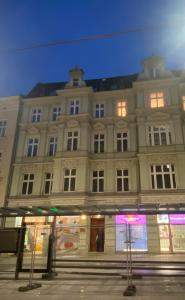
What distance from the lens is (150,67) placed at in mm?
25250

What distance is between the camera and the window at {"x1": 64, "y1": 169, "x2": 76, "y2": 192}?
22.6 meters

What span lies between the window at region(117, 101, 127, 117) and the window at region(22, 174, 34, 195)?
10911 mm

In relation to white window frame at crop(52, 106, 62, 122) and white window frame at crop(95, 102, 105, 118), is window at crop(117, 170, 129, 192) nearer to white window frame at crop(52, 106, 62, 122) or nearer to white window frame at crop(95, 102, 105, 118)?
white window frame at crop(95, 102, 105, 118)

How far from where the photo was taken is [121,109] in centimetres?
2519

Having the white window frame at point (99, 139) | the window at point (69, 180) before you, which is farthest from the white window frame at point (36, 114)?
the window at point (69, 180)

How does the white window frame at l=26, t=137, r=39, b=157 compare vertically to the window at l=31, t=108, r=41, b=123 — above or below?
below

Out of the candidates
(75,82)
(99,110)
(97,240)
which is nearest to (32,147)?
(99,110)

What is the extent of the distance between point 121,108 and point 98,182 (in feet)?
26.3

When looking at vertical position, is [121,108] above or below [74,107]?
below

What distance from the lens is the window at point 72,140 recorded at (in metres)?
24.1

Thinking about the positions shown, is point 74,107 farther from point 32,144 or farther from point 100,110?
point 32,144

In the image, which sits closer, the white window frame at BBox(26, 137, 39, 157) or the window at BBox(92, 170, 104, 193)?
the window at BBox(92, 170, 104, 193)

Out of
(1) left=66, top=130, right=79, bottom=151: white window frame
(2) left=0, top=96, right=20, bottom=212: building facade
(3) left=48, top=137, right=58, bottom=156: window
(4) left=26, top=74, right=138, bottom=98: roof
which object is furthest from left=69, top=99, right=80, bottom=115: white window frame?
(2) left=0, top=96, right=20, bottom=212: building facade

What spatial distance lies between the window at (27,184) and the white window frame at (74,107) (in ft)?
25.3
